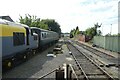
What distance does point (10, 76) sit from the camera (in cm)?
1248

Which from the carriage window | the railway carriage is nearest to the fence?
the railway carriage

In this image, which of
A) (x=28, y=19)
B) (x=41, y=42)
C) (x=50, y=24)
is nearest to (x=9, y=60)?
(x=41, y=42)

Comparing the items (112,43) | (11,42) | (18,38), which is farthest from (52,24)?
(11,42)

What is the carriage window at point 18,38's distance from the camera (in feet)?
47.4

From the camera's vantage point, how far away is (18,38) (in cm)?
1529

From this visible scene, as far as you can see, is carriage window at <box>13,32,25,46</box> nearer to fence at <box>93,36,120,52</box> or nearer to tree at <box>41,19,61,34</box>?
fence at <box>93,36,120,52</box>

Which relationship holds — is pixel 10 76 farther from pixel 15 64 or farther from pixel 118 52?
pixel 118 52

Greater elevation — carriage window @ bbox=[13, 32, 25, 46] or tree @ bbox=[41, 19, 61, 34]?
tree @ bbox=[41, 19, 61, 34]

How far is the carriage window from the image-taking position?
1444cm

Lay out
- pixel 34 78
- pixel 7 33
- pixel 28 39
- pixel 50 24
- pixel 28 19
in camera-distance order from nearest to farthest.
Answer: pixel 34 78
pixel 7 33
pixel 28 39
pixel 28 19
pixel 50 24

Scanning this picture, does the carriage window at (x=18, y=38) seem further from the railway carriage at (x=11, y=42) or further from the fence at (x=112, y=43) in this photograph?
the fence at (x=112, y=43)

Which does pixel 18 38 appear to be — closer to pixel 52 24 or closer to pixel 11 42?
pixel 11 42

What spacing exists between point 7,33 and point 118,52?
1890cm

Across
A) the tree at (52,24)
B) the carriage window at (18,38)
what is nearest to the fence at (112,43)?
the carriage window at (18,38)
